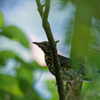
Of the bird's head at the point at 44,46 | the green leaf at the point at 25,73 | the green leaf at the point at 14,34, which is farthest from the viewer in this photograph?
the bird's head at the point at 44,46

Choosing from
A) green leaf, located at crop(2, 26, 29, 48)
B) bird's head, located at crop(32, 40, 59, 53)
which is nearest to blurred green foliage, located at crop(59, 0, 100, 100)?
green leaf, located at crop(2, 26, 29, 48)

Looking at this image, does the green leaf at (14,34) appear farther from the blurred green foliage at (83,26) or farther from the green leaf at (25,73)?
the blurred green foliage at (83,26)

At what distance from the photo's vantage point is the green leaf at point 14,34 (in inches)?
65.8

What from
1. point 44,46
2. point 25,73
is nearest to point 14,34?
point 25,73

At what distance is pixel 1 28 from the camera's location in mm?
1765

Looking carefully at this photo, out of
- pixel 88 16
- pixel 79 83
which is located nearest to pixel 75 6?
pixel 88 16

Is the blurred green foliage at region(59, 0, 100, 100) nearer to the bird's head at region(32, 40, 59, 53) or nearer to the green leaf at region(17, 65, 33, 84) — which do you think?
the green leaf at region(17, 65, 33, 84)

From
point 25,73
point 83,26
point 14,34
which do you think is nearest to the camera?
point 83,26

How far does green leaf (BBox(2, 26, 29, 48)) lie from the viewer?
1.67 meters

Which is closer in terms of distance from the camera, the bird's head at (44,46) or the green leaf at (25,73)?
the green leaf at (25,73)

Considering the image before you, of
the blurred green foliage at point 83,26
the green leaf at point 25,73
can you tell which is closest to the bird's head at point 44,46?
the green leaf at point 25,73

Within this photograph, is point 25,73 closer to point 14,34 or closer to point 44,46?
point 14,34

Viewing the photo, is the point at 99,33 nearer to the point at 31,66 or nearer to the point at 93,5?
the point at 93,5

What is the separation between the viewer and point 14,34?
165 centimetres
